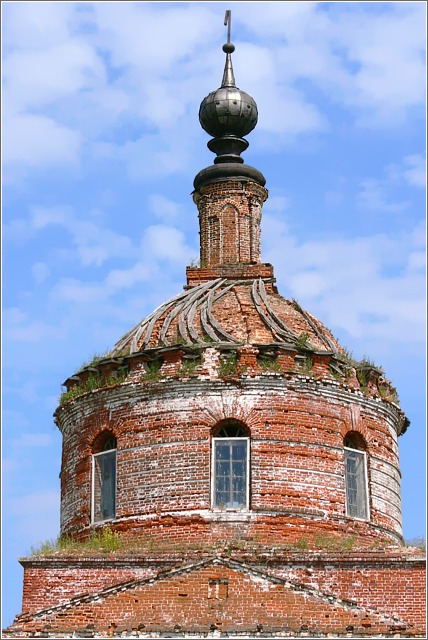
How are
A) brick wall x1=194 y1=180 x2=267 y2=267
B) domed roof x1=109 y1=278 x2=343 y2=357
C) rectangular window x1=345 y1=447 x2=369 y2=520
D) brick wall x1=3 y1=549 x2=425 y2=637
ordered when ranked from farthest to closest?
brick wall x1=194 y1=180 x2=267 y2=267 < domed roof x1=109 y1=278 x2=343 y2=357 < rectangular window x1=345 y1=447 x2=369 y2=520 < brick wall x1=3 y1=549 x2=425 y2=637

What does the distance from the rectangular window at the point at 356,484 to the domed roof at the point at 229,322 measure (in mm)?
1876

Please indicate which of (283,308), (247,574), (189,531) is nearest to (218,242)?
(283,308)

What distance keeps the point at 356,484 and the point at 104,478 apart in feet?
13.7

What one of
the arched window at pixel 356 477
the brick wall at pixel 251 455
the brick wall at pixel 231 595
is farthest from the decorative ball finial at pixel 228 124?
the brick wall at pixel 231 595

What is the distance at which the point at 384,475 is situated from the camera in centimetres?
2438

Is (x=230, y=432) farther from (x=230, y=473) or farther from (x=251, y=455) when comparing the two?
(x=230, y=473)

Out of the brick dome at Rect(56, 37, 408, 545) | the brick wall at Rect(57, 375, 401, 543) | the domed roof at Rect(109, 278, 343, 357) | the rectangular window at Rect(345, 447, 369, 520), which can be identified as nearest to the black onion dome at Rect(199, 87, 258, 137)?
the domed roof at Rect(109, 278, 343, 357)

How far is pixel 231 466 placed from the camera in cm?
2294

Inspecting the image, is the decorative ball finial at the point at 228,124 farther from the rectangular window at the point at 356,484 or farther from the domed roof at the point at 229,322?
the rectangular window at the point at 356,484

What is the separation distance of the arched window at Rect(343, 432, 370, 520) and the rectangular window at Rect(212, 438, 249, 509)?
186 centimetres

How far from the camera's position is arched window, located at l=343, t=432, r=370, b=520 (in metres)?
23.6

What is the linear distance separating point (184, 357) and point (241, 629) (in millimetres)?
5458

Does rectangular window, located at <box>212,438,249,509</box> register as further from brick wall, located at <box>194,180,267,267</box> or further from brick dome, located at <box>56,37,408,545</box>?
brick wall, located at <box>194,180,267,267</box>

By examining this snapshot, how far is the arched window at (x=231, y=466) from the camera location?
894 inches
